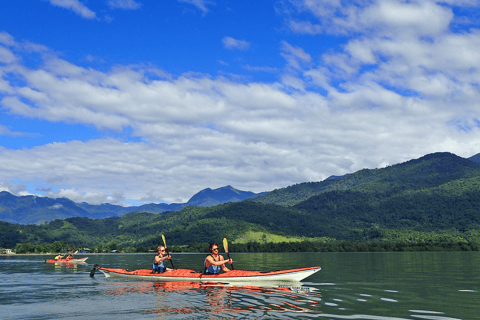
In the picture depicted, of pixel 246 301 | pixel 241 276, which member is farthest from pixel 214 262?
pixel 246 301

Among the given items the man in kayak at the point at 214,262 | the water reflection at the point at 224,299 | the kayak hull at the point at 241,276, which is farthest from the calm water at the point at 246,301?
the man in kayak at the point at 214,262

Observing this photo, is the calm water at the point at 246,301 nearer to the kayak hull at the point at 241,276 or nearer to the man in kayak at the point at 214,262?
the kayak hull at the point at 241,276

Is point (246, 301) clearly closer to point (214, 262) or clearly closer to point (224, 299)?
point (224, 299)

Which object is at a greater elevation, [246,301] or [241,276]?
[241,276]

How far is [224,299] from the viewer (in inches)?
1252

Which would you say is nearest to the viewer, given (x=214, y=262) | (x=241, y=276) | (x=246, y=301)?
(x=246, y=301)

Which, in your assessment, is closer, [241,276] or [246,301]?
[246,301]

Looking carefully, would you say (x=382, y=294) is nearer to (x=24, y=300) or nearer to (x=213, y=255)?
(x=213, y=255)

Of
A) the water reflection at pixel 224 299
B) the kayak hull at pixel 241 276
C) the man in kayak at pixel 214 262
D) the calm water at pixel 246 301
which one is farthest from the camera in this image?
the man in kayak at pixel 214 262

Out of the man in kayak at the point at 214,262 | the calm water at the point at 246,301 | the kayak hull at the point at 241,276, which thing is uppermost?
the man in kayak at the point at 214,262

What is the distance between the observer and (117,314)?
26.3 metres

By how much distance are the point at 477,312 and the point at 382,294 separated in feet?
30.4

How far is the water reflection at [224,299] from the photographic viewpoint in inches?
1044

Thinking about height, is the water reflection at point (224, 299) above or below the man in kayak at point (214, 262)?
below
